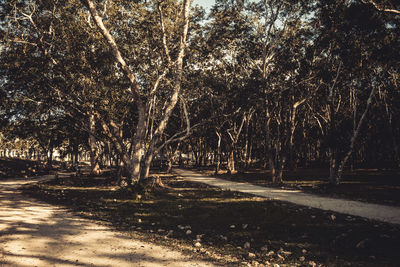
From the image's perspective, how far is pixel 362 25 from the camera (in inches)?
550

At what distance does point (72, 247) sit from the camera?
18.8ft

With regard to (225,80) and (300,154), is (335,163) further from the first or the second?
(300,154)

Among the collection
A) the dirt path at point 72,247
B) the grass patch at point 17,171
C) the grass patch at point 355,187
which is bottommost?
the grass patch at point 17,171

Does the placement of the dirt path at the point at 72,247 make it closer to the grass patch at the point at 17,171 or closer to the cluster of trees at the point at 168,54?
the cluster of trees at the point at 168,54

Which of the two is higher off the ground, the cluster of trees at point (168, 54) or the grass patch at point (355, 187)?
the cluster of trees at point (168, 54)

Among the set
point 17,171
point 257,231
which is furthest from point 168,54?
point 17,171

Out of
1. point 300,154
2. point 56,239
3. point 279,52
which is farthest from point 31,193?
point 300,154

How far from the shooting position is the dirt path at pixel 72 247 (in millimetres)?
4945

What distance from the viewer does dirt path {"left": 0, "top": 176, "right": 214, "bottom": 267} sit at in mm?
4945

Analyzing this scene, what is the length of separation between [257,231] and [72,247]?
4.57 meters

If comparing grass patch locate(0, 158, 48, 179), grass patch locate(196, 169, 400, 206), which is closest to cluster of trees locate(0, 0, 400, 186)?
grass patch locate(196, 169, 400, 206)

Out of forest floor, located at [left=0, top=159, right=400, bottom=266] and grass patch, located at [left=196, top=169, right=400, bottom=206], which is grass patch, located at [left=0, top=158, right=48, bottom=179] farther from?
grass patch, located at [left=196, top=169, right=400, bottom=206]

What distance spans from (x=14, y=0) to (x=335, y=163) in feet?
81.3

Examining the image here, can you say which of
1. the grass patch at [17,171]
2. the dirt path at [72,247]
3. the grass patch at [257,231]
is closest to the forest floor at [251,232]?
the grass patch at [257,231]
